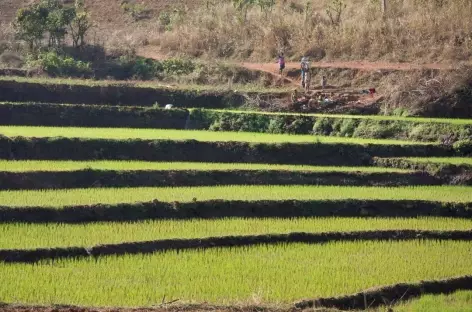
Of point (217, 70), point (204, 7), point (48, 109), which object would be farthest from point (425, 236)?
point (204, 7)

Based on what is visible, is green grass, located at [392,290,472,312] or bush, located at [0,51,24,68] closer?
green grass, located at [392,290,472,312]

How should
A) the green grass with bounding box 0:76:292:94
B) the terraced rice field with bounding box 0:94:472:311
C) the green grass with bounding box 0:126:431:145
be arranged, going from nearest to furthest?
1. the terraced rice field with bounding box 0:94:472:311
2. the green grass with bounding box 0:126:431:145
3. the green grass with bounding box 0:76:292:94

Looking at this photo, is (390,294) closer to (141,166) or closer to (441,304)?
(441,304)

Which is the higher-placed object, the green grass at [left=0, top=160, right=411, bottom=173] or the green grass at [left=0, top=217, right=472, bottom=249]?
the green grass at [left=0, top=160, right=411, bottom=173]

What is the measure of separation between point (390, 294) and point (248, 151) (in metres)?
6.94

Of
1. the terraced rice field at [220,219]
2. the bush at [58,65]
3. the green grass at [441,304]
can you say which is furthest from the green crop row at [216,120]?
the green grass at [441,304]

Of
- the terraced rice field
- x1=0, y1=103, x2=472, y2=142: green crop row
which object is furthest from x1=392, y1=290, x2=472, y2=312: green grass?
x1=0, y1=103, x2=472, y2=142: green crop row

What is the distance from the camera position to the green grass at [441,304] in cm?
915

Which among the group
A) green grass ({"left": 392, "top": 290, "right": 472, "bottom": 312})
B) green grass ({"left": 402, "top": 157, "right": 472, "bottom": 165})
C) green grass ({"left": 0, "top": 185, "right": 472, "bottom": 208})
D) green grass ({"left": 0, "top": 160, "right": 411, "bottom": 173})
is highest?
green grass ({"left": 402, "top": 157, "right": 472, "bottom": 165})

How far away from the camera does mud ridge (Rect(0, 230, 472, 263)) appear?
1048cm

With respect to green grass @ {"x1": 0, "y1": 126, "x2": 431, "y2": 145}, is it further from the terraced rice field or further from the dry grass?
the dry grass

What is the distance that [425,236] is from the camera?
39.1 feet

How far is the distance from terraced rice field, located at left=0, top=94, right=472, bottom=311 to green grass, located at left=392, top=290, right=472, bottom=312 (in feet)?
0.10

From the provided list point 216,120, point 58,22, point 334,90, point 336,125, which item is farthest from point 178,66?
point 336,125
